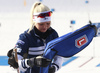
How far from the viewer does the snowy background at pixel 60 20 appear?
17.0 ft

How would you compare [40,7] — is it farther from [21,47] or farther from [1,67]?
[1,67]

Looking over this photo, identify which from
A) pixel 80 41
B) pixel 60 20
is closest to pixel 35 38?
pixel 80 41

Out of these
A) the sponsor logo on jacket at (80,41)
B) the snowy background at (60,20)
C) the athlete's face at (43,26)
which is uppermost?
the athlete's face at (43,26)

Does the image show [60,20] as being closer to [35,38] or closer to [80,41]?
[35,38]

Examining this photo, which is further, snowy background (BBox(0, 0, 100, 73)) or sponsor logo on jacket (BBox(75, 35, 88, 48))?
snowy background (BBox(0, 0, 100, 73))

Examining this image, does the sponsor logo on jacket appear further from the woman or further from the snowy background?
the snowy background

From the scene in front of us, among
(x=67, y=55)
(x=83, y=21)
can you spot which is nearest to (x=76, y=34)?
(x=67, y=55)

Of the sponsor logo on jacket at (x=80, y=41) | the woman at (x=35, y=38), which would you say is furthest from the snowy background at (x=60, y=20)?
the sponsor logo on jacket at (x=80, y=41)

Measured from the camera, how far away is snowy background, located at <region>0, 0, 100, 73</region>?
17.0ft

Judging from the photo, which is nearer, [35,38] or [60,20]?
[35,38]

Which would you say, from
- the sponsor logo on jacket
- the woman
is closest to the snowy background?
the woman

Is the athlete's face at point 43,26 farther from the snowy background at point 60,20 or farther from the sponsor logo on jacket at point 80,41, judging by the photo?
the snowy background at point 60,20

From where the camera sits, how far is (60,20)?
23.2ft

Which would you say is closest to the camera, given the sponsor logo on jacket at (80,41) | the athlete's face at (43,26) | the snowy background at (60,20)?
the sponsor logo on jacket at (80,41)
